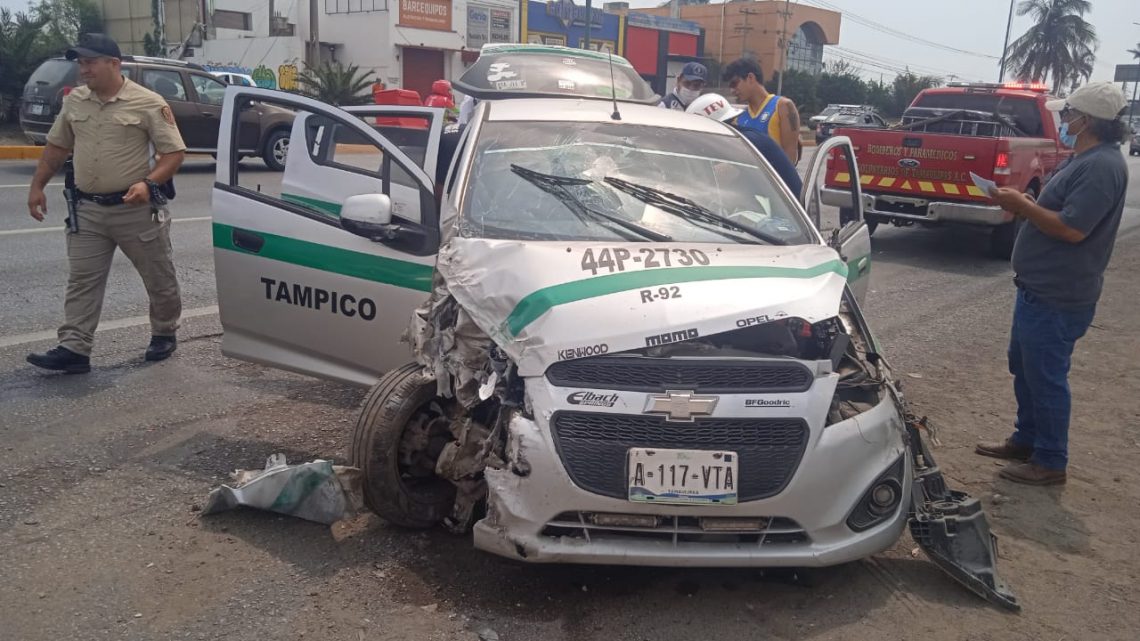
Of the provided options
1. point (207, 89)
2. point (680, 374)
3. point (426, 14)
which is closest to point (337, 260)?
point (680, 374)

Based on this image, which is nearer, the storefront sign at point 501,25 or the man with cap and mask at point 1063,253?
the man with cap and mask at point 1063,253

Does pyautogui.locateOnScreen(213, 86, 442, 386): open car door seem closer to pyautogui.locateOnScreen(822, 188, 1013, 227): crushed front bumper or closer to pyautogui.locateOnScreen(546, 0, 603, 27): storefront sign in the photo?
pyautogui.locateOnScreen(822, 188, 1013, 227): crushed front bumper

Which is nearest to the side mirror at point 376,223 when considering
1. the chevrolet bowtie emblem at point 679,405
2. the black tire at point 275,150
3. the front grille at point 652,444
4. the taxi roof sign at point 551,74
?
the front grille at point 652,444

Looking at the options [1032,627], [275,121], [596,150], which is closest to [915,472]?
[1032,627]

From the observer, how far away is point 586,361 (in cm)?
326

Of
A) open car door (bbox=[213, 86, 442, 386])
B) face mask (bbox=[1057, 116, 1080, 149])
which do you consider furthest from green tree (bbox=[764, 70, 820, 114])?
open car door (bbox=[213, 86, 442, 386])

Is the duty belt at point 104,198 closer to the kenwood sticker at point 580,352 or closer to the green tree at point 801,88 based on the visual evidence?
the kenwood sticker at point 580,352

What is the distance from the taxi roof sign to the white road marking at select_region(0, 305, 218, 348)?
2.87 m

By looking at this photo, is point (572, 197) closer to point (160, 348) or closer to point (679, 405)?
point (679, 405)

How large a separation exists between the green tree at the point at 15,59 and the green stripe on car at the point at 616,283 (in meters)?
20.7

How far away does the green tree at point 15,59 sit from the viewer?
66.5 feet

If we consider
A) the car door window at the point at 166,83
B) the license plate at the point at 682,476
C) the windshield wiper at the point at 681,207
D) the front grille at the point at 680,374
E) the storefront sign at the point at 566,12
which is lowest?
the license plate at the point at 682,476

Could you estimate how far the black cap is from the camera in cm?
545

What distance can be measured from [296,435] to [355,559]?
1.41m
